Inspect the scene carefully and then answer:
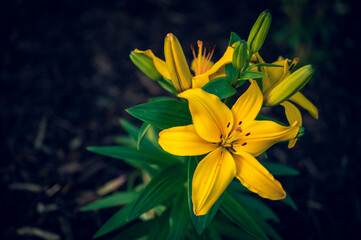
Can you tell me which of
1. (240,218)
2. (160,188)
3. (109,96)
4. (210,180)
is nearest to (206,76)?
(210,180)

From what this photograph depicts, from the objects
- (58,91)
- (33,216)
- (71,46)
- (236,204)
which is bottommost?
(33,216)

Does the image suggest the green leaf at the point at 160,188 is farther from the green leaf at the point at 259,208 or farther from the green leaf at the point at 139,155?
the green leaf at the point at 259,208

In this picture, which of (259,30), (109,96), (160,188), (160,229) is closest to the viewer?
(259,30)

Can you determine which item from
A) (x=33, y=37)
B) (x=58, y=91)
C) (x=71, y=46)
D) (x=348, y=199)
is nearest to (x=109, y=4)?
(x=71, y=46)

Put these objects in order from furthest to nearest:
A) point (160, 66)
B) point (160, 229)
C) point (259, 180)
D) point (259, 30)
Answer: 1. point (160, 229)
2. point (160, 66)
3. point (259, 30)
4. point (259, 180)

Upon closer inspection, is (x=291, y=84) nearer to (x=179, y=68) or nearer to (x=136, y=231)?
(x=179, y=68)

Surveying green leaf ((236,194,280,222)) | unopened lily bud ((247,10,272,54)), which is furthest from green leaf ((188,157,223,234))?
green leaf ((236,194,280,222))

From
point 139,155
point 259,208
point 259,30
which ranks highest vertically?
point 259,30

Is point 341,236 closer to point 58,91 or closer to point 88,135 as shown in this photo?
point 88,135
